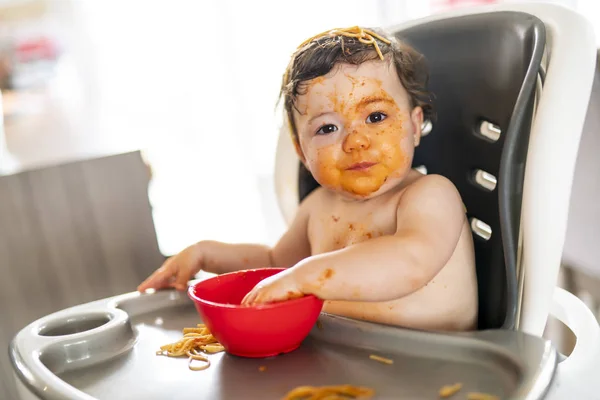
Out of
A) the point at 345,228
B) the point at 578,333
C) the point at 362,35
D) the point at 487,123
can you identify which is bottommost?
the point at 578,333

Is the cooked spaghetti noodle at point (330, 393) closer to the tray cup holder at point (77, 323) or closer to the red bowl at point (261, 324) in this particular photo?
the red bowl at point (261, 324)

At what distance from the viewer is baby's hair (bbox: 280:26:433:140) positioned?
75cm

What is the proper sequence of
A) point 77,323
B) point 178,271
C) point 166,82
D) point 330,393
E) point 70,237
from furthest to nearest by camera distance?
1. point 166,82
2. point 70,237
3. point 178,271
4. point 77,323
5. point 330,393

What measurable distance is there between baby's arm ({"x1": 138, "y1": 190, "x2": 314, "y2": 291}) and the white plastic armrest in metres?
0.32

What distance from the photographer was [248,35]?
202 centimetres

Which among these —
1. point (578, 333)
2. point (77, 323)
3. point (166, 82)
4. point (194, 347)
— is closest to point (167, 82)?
point (166, 82)

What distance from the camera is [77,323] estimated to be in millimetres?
794

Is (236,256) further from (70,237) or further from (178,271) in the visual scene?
(70,237)

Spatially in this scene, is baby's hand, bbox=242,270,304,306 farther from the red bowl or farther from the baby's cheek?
the baby's cheek

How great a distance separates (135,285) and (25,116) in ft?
3.59

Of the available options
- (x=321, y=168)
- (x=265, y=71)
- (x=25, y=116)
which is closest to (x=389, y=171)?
(x=321, y=168)

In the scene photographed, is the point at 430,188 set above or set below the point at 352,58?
below

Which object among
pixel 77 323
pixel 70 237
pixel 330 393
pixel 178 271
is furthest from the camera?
pixel 70 237

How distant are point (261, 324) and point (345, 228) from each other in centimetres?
22
